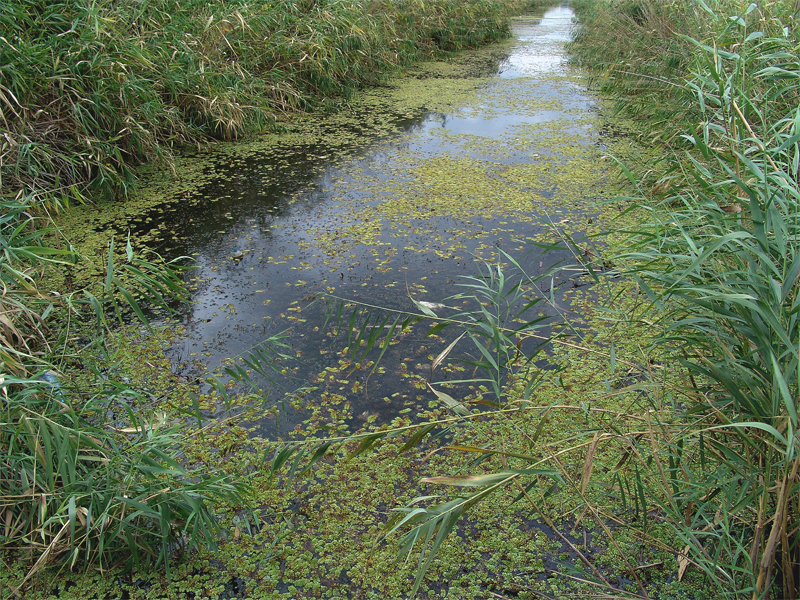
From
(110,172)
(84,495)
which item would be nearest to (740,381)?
(84,495)

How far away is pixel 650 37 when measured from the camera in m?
5.18

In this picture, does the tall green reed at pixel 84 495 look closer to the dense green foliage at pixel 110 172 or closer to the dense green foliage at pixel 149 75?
the dense green foliage at pixel 110 172

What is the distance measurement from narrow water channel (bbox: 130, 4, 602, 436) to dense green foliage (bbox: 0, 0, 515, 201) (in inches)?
12.3

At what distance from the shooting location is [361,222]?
342 cm

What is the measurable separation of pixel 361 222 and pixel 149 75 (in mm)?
1924

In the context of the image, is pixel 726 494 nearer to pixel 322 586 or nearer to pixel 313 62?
pixel 322 586

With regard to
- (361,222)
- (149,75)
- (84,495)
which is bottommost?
(361,222)

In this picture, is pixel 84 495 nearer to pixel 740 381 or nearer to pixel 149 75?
pixel 740 381

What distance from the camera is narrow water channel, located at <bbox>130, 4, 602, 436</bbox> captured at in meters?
2.24

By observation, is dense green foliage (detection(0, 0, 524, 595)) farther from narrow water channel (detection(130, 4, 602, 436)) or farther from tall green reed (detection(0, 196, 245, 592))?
narrow water channel (detection(130, 4, 602, 436))

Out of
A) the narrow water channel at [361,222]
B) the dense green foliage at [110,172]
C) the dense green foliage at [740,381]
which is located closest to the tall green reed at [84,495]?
the dense green foliage at [110,172]

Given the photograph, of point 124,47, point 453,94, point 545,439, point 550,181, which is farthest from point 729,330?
point 453,94

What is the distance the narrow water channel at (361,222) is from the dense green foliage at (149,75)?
0.31m

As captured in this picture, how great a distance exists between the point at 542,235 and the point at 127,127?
8.49 ft
